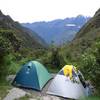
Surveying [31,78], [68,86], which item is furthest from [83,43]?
[68,86]

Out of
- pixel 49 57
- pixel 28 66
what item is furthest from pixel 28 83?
pixel 49 57

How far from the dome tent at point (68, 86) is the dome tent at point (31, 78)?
2.12 feet

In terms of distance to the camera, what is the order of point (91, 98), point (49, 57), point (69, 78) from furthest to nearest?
point (49, 57) < point (69, 78) < point (91, 98)

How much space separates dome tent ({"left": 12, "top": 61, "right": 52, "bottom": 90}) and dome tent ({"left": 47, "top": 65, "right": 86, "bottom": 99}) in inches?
25.4

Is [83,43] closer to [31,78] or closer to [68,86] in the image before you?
[31,78]

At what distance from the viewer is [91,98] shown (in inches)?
520

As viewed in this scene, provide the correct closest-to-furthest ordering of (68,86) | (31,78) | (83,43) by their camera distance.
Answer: (68,86) < (31,78) < (83,43)

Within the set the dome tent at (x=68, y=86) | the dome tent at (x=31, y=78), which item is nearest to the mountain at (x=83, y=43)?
the dome tent at (x=31, y=78)

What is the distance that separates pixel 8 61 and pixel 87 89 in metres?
3.75

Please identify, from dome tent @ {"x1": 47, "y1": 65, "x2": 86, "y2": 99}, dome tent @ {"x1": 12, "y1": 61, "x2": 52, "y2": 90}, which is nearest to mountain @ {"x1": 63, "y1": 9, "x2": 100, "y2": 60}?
dome tent @ {"x1": 12, "y1": 61, "x2": 52, "y2": 90}

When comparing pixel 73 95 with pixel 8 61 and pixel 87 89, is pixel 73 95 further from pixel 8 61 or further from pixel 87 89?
pixel 8 61

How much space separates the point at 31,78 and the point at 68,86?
176 cm

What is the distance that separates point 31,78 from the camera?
48.4ft

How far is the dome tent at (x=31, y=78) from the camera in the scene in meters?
14.6
